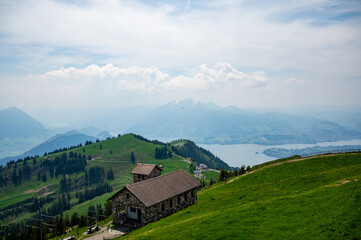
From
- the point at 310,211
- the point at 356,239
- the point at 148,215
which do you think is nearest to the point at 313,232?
the point at 356,239

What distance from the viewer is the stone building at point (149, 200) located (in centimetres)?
4562

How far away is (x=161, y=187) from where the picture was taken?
50344 mm

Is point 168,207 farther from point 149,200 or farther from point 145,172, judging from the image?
point 145,172

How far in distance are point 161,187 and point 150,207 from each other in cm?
585

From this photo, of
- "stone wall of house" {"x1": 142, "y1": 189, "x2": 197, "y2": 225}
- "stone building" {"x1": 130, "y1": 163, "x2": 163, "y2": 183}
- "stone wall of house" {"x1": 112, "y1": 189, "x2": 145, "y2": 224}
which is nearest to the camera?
"stone wall of house" {"x1": 142, "y1": 189, "x2": 197, "y2": 225}

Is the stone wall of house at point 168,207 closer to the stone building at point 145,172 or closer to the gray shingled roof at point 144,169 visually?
the stone building at point 145,172

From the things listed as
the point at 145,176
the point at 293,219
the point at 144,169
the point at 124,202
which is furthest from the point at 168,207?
the point at 293,219

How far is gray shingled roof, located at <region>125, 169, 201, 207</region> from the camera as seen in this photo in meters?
46.5

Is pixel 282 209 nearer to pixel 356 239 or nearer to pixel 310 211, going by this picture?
pixel 310 211

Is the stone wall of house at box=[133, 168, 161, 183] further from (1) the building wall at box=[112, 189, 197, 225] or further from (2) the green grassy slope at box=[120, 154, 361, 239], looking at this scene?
(2) the green grassy slope at box=[120, 154, 361, 239]

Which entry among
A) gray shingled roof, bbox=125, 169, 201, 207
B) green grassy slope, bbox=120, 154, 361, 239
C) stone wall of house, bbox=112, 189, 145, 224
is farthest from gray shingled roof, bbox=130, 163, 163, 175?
green grassy slope, bbox=120, 154, 361, 239

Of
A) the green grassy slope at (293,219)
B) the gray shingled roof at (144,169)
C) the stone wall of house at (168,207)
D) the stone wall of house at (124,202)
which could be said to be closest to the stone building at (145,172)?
the gray shingled roof at (144,169)

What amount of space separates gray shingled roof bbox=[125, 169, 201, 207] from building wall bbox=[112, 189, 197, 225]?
886mm

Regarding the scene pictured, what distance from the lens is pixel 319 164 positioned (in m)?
59.1
